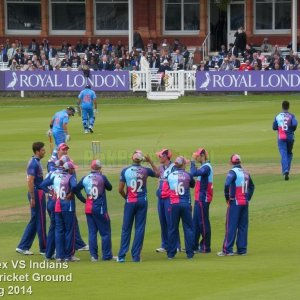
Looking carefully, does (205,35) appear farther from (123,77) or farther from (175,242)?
(175,242)

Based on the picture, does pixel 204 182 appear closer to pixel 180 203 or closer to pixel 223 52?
pixel 180 203

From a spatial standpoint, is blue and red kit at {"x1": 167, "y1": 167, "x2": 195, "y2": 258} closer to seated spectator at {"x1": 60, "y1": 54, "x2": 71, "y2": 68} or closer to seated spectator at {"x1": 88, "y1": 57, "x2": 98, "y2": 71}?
seated spectator at {"x1": 88, "y1": 57, "x2": 98, "y2": 71}

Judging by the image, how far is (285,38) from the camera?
207 ft

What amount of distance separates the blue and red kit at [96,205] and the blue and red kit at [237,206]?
205 cm

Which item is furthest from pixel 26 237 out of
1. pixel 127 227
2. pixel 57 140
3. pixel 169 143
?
pixel 169 143

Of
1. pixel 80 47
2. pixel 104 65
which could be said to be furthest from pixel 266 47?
pixel 80 47

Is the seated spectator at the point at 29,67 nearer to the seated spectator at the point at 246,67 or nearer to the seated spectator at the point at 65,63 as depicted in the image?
the seated spectator at the point at 65,63

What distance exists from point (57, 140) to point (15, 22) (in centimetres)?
3365

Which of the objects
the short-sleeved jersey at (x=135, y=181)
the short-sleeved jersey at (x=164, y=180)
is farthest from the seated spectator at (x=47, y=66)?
the short-sleeved jersey at (x=135, y=181)

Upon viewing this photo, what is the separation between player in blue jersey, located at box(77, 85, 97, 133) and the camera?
41719mm

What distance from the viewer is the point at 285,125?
29469 millimetres

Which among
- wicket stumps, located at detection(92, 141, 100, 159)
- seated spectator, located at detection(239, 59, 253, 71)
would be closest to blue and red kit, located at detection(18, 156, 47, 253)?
wicket stumps, located at detection(92, 141, 100, 159)

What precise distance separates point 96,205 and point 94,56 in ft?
129

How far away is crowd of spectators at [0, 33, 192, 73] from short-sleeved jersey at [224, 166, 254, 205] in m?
35.2
